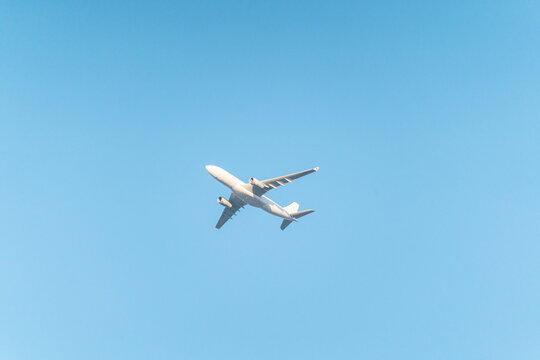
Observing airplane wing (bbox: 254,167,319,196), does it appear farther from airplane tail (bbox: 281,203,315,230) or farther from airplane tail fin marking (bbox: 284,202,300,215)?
airplane tail fin marking (bbox: 284,202,300,215)

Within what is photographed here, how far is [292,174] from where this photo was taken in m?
72.4

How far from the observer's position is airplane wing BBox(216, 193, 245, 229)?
86.8 m

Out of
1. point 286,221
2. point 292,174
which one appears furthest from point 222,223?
point 292,174

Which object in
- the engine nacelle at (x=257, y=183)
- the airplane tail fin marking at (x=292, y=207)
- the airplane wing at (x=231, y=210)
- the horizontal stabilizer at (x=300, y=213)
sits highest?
the airplane tail fin marking at (x=292, y=207)

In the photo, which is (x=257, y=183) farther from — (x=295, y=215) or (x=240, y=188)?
(x=295, y=215)

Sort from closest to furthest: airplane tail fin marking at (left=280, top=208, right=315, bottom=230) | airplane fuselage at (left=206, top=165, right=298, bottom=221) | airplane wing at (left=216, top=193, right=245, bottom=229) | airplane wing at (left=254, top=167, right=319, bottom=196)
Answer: airplane wing at (left=254, top=167, right=319, bottom=196), airplane fuselage at (left=206, top=165, right=298, bottom=221), airplane tail fin marking at (left=280, top=208, right=315, bottom=230), airplane wing at (left=216, top=193, right=245, bottom=229)

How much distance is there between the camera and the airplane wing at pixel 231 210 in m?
86.8

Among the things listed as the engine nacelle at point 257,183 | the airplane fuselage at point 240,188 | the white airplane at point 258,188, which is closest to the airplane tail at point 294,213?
the white airplane at point 258,188

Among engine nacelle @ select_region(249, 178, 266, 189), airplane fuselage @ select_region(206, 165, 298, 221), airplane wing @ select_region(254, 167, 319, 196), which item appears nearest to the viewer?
airplane wing @ select_region(254, 167, 319, 196)

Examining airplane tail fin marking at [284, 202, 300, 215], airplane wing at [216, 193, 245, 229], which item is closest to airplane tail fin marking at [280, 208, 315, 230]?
airplane tail fin marking at [284, 202, 300, 215]

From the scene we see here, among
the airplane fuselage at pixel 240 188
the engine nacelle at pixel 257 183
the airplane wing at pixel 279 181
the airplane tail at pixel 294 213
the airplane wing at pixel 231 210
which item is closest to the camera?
the airplane wing at pixel 279 181

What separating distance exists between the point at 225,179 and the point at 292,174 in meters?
13.1

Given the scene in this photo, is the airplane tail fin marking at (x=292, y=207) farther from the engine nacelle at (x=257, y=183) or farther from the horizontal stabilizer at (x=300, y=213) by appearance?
the engine nacelle at (x=257, y=183)

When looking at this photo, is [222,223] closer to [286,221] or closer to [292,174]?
[286,221]
